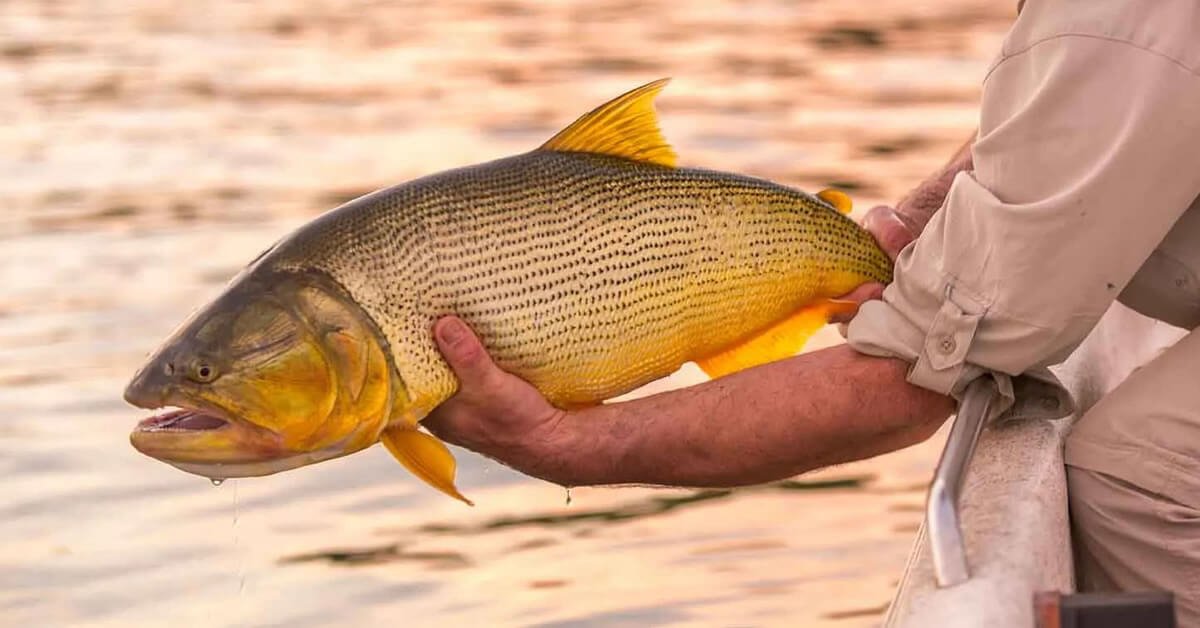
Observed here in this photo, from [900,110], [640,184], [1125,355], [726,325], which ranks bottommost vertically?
[900,110]

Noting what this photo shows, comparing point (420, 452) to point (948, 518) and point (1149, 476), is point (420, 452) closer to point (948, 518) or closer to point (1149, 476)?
point (948, 518)

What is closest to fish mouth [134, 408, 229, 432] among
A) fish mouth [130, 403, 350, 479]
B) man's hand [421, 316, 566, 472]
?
fish mouth [130, 403, 350, 479]

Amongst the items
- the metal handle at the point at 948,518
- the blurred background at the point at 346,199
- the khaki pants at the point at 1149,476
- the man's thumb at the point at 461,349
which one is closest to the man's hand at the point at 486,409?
the man's thumb at the point at 461,349

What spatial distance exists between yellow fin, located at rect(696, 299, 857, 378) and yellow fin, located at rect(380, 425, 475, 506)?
0.49 metres

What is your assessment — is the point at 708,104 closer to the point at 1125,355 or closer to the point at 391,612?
the point at 391,612

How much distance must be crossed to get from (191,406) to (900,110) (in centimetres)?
995

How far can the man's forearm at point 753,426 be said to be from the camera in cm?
327

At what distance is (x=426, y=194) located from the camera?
3123 millimetres

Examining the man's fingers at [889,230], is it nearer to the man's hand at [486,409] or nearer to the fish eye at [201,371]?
the man's hand at [486,409]

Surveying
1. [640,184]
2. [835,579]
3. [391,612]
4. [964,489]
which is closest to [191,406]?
[640,184]

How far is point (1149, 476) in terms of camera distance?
3082 millimetres

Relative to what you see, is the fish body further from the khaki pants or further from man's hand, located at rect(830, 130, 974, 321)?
the khaki pants

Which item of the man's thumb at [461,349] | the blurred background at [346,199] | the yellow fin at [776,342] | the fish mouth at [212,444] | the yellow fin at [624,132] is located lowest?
the blurred background at [346,199]

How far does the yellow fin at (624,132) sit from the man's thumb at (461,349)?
0.33m
